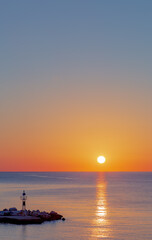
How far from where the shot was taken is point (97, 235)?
65.4m

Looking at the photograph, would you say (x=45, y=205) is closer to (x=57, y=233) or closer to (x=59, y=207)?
(x=59, y=207)

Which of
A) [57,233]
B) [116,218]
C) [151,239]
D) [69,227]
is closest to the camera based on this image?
[151,239]

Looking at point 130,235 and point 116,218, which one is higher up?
point 116,218

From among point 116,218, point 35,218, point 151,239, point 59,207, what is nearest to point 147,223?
point 116,218

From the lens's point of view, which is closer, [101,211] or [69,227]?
[69,227]

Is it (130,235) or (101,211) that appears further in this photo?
(101,211)

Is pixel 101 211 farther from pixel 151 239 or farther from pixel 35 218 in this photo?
pixel 151 239

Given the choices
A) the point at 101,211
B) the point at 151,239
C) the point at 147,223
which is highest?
the point at 101,211

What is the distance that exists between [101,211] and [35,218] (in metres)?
24.7

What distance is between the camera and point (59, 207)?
10206 centimetres

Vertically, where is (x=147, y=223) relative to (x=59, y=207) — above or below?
below

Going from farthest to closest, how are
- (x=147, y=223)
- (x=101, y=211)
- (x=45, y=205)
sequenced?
1. (x=45, y=205)
2. (x=101, y=211)
3. (x=147, y=223)

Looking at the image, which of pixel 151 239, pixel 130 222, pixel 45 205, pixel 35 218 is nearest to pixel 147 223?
pixel 130 222

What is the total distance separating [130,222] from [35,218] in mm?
17937
